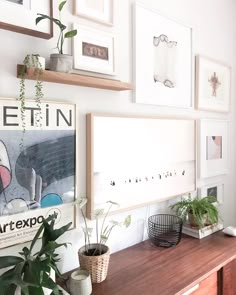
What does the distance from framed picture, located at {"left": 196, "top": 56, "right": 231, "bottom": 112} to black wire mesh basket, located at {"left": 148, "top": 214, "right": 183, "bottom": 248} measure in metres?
0.88

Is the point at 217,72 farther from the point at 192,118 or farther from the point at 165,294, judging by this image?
the point at 165,294

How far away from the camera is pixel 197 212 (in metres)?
1.76

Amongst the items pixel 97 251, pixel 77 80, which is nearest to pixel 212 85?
pixel 77 80

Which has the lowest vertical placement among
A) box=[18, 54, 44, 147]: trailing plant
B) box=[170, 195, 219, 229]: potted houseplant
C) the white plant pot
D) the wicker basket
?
the wicker basket

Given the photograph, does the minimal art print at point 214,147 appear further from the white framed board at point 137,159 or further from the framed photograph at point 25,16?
the framed photograph at point 25,16

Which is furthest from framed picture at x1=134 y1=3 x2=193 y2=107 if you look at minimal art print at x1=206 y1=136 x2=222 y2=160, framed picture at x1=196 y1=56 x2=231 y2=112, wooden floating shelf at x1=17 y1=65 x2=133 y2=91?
minimal art print at x1=206 y1=136 x2=222 y2=160

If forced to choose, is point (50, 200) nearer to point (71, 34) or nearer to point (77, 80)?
point (77, 80)

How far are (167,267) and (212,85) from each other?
1.42 metres

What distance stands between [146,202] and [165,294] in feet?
1.87

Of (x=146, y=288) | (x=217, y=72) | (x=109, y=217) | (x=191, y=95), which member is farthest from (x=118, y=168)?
(x=217, y=72)

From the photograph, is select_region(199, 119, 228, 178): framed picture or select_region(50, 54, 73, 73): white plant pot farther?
select_region(199, 119, 228, 178): framed picture

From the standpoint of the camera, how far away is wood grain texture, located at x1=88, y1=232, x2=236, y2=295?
3.86 ft

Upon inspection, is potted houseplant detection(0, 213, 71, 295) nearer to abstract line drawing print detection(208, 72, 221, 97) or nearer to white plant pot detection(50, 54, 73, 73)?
white plant pot detection(50, 54, 73, 73)

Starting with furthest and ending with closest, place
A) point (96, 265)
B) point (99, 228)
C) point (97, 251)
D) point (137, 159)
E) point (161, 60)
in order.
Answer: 1. point (161, 60)
2. point (137, 159)
3. point (99, 228)
4. point (97, 251)
5. point (96, 265)
